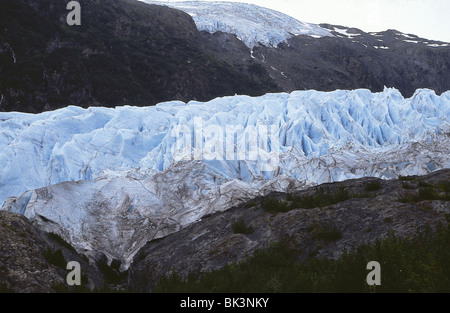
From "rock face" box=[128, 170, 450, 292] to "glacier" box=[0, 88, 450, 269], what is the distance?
11.5 feet

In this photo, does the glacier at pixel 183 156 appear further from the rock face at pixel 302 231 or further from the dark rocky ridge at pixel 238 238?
the rock face at pixel 302 231

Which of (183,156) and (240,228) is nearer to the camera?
(240,228)

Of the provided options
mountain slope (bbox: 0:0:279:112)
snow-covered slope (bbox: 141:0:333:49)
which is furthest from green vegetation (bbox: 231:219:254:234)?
snow-covered slope (bbox: 141:0:333:49)

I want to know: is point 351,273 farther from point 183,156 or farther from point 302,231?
point 183,156

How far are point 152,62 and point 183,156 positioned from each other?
211 feet

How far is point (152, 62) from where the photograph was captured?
265 feet

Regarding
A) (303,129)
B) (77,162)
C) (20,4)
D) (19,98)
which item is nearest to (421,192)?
(77,162)

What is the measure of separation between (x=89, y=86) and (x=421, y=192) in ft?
220

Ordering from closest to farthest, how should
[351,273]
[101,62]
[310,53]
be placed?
[351,273]
[101,62]
[310,53]

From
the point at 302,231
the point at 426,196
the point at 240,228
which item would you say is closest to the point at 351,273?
the point at 302,231

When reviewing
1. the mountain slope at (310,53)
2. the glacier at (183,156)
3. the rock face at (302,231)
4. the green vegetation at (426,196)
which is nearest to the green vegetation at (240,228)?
the rock face at (302,231)

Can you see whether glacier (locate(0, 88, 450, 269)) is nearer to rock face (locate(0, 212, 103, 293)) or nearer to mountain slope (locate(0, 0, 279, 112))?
rock face (locate(0, 212, 103, 293))

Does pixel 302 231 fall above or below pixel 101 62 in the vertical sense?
below
